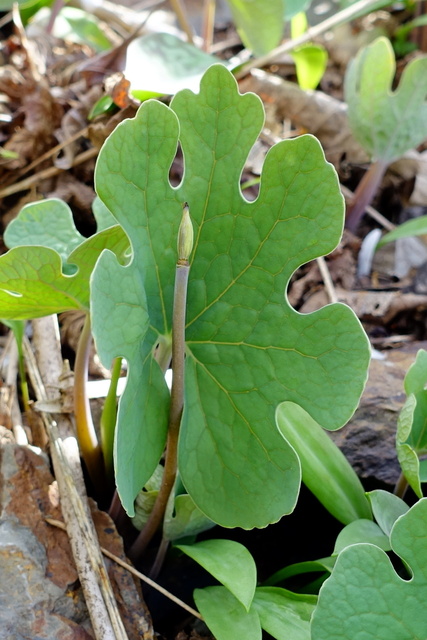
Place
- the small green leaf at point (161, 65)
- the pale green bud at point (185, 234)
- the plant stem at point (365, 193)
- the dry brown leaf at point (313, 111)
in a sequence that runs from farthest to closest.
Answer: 1. the dry brown leaf at point (313, 111)
2. the plant stem at point (365, 193)
3. the small green leaf at point (161, 65)
4. the pale green bud at point (185, 234)

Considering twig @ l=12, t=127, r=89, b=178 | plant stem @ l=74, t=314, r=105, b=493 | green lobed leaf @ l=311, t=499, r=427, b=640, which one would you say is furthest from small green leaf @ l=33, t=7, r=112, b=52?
green lobed leaf @ l=311, t=499, r=427, b=640

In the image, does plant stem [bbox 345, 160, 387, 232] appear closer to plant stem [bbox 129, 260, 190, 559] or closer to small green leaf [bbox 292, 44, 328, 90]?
small green leaf [bbox 292, 44, 328, 90]

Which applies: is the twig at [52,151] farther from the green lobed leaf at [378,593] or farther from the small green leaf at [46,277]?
the green lobed leaf at [378,593]

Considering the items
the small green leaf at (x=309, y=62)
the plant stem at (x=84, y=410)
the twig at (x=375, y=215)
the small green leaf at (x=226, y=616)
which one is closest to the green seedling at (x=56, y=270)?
the plant stem at (x=84, y=410)

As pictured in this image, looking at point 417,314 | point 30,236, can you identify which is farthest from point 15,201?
point 417,314

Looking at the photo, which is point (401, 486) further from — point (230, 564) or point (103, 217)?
point (103, 217)
